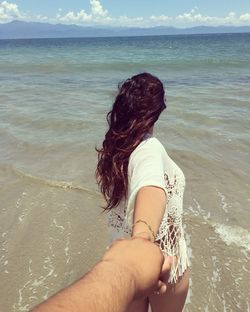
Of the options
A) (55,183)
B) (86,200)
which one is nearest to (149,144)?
(86,200)

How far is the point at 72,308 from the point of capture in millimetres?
1090

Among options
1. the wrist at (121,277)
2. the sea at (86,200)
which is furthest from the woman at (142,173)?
the sea at (86,200)

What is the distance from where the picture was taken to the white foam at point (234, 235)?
4.56 m

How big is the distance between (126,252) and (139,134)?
799 mm

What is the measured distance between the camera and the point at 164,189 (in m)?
1.72

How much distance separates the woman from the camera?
179 cm

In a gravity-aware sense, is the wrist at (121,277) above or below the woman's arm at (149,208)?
above

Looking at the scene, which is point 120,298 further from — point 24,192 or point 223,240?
point 24,192

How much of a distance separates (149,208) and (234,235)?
3.35 m

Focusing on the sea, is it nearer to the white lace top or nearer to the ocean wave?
the ocean wave

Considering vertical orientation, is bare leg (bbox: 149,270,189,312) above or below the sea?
above

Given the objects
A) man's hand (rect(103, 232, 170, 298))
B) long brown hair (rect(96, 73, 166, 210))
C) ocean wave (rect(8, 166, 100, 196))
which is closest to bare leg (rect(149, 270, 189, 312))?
long brown hair (rect(96, 73, 166, 210))

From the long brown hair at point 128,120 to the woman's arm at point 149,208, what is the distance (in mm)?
359

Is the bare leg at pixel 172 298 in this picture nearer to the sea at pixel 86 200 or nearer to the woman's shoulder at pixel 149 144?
the woman's shoulder at pixel 149 144
